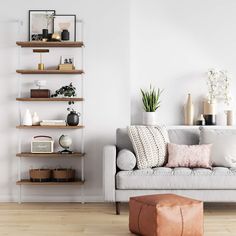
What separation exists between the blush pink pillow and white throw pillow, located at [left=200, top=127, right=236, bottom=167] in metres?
0.11

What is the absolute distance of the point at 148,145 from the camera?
533 centimetres

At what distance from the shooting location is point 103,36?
5875 millimetres

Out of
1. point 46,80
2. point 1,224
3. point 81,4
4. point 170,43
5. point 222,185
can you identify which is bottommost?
point 1,224

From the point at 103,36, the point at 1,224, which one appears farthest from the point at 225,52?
the point at 1,224

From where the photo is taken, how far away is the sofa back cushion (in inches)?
222

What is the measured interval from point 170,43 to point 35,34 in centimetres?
159

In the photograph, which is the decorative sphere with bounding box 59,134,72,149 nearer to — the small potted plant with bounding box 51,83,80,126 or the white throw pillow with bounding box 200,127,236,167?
the small potted plant with bounding box 51,83,80,126

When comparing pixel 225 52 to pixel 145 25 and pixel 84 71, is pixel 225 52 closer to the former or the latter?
pixel 145 25

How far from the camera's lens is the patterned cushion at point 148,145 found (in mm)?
5273

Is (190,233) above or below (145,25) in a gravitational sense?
below

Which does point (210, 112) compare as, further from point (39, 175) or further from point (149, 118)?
point (39, 175)

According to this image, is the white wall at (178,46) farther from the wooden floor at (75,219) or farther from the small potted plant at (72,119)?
the wooden floor at (75,219)

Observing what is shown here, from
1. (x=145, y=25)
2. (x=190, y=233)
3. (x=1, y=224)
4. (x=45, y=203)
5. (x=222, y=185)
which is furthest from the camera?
(x=145, y=25)

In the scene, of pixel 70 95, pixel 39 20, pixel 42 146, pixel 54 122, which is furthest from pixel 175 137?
pixel 39 20
